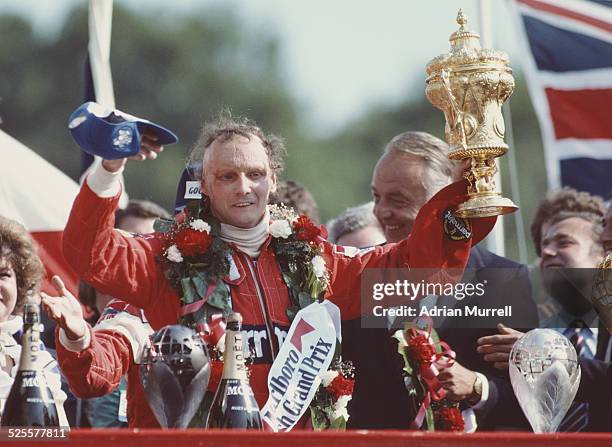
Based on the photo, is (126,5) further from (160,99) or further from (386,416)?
(386,416)

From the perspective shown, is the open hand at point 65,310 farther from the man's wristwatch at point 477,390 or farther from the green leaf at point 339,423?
the man's wristwatch at point 477,390

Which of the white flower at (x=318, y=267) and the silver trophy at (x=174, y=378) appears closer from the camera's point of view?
the silver trophy at (x=174, y=378)

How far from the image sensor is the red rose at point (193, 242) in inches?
184

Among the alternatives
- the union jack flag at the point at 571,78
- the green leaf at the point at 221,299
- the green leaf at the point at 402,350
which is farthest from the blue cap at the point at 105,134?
the union jack flag at the point at 571,78

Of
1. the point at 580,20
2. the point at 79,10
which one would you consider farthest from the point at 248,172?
the point at 79,10

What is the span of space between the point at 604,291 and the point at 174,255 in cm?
145

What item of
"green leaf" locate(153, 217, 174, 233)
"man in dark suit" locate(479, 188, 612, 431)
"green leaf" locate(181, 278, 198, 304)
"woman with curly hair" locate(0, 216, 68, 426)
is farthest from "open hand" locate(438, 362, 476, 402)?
"woman with curly hair" locate(0, 216, 68, 426)

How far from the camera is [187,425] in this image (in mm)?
3555

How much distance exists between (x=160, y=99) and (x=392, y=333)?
28889mm

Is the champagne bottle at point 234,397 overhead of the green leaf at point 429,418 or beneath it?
beneath

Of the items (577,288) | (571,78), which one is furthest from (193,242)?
(571,78)

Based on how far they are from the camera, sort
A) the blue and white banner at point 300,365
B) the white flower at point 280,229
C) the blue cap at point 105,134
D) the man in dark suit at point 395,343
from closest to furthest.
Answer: the blue cap at point 105,134 → the blue and white banner at point 300,365 → the white flower at point 280,229 → the man in dark suit at point 395,343

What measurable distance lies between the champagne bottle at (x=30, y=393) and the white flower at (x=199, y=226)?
1.23 metres

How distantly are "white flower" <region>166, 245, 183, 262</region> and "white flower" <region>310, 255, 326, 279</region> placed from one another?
0.44 metres
